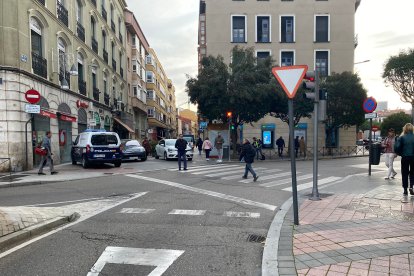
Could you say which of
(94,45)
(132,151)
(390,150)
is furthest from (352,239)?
(94,45)

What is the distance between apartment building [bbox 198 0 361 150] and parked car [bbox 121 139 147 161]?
16.4 meters

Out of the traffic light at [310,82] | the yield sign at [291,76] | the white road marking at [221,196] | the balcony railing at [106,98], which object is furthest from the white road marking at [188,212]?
the balcony railing at [106,98]

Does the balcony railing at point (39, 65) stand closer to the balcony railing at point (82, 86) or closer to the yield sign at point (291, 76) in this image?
the balcony railing at point (82, 86)

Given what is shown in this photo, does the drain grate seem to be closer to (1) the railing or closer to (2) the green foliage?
(1) the railing

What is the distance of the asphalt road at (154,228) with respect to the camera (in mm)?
4094

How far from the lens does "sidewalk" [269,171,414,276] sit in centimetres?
378

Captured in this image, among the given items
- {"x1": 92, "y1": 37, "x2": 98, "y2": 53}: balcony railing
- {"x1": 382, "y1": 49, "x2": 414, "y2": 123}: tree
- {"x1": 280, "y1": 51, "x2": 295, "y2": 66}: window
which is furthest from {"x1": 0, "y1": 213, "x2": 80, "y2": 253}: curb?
{"x1": 382, "y1": 49, "x2": 414, "y2": 123}: tree

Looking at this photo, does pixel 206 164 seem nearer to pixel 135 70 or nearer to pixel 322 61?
pixel 322 61

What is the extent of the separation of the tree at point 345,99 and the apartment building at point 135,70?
72.7ft

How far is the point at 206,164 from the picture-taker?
19.1m

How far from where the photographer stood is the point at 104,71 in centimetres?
2894

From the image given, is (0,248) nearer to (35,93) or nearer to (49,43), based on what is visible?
(35,93)

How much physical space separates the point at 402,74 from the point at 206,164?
30.2 m

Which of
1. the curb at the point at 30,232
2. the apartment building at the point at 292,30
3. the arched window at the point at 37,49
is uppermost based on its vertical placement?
the apartment building at the point at 292,30
